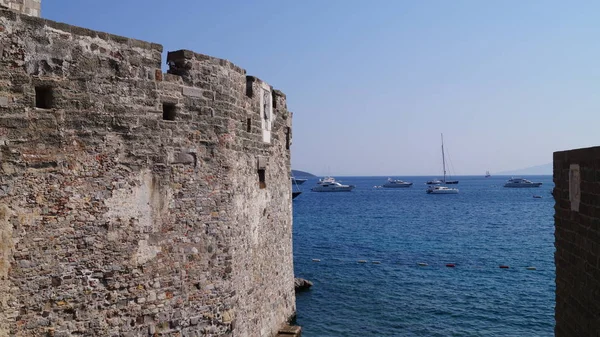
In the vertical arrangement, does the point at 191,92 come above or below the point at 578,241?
above

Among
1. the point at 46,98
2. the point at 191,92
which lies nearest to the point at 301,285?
the point at 191,92

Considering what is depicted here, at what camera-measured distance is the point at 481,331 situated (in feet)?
59.8

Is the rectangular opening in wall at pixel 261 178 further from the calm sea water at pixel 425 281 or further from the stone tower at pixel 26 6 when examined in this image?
the calm sea water at pixel 425 281

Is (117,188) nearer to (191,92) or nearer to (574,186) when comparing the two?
(191,92)

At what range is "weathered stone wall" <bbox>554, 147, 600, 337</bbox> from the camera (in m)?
7.33

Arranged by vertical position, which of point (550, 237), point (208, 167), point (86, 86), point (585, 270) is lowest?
point (550, 237)

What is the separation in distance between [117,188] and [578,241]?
6.72m

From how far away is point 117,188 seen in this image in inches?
316

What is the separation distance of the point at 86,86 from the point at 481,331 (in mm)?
15204

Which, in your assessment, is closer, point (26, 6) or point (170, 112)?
point (26, 6)

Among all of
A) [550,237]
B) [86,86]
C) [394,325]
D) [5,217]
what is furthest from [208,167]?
[550,237]

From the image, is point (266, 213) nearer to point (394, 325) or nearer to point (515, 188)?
point (394, 325)

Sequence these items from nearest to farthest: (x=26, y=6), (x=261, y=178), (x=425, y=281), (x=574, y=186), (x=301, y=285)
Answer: (x=574, y=186), (x=26, y=6), (x=261, y=178), (x=301, y=285), (x=425, y=281)

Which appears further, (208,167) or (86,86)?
(208,167)
